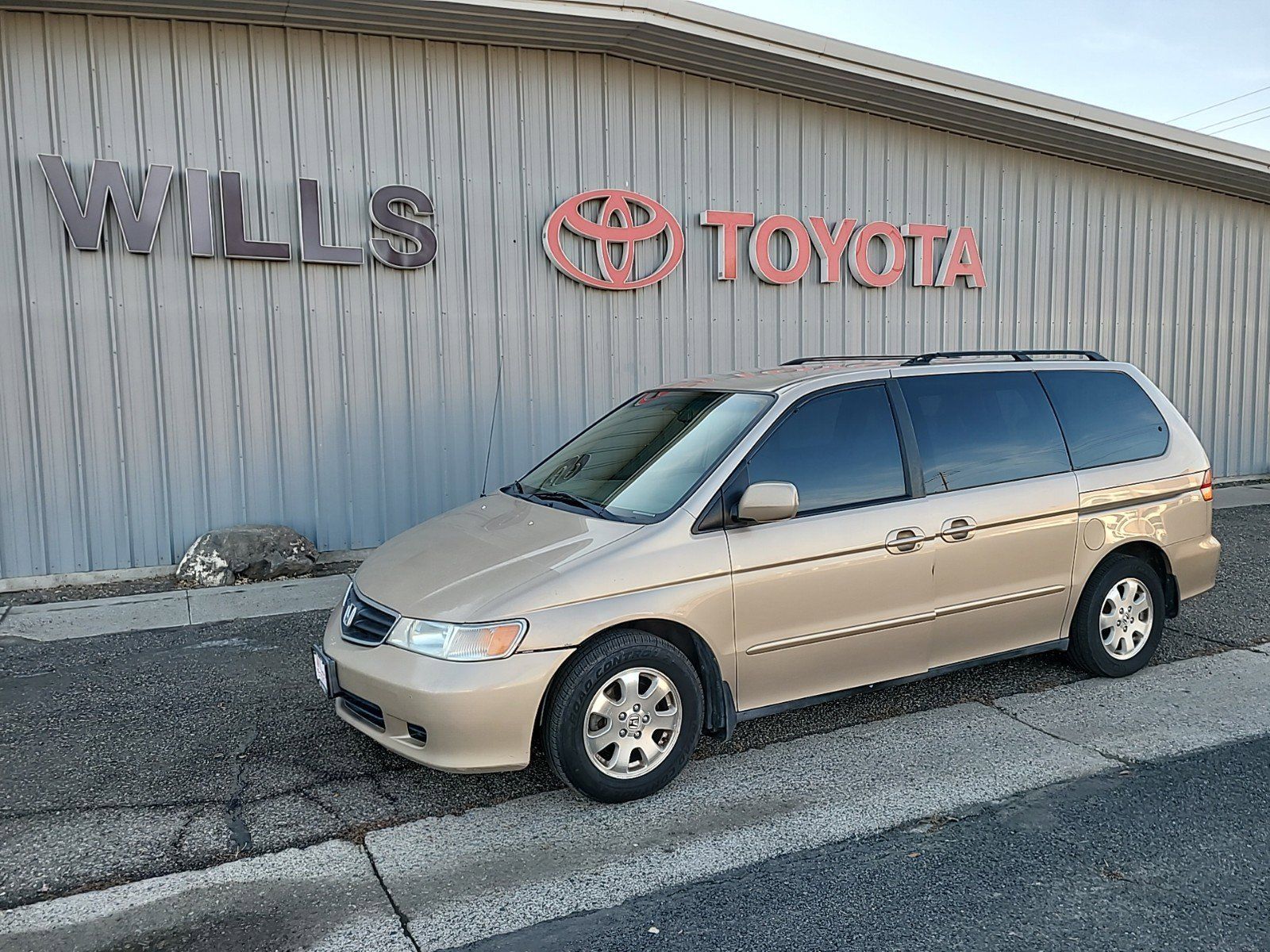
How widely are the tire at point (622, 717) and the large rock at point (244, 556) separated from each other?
16.5 ft

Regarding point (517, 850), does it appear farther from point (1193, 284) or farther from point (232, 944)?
point (1193, 284)

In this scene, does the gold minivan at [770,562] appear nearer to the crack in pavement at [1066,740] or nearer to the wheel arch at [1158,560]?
the wheel arch at [1158,560]

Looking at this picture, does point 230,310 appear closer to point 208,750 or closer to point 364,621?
point 208,750

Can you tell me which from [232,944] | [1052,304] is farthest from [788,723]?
[1052,304]

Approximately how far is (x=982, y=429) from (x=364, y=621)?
3152mm

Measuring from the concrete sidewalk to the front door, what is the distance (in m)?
0.39

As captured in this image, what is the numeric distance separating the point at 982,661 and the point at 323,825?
127 inches

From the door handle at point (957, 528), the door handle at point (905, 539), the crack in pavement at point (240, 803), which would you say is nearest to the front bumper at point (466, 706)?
the crack in pavement at point (240, 803)

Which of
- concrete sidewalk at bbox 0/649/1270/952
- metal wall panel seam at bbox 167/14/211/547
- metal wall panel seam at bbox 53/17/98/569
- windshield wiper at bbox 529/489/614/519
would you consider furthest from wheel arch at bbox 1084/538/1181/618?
metal wall panel seam at bbox 53/17/98/569

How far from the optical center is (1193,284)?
12898 millimetres

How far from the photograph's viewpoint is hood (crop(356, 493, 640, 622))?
3.76 m

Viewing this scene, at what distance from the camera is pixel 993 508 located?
15.6 feet

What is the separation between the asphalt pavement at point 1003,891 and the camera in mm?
2982

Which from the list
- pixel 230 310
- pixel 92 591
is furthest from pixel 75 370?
pixel 92 591
